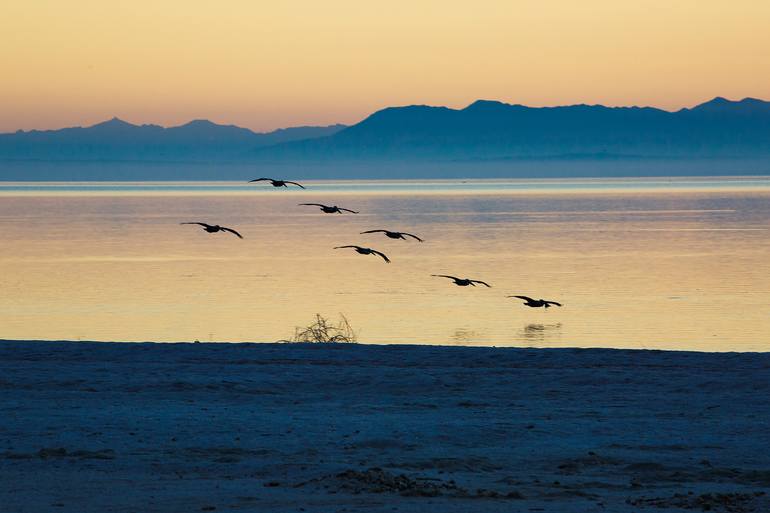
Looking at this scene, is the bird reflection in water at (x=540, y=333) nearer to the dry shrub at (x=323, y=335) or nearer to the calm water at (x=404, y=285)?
the calm water at (x=404, y=285)

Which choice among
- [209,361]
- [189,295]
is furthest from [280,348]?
[189,295]

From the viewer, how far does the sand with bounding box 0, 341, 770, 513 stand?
11.3m

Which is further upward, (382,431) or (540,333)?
(382,431)

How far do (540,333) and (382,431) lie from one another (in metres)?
16.7

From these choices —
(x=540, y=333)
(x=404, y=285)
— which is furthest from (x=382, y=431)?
(x=404, y=285)

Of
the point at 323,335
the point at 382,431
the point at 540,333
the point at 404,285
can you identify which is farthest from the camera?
the point at 404,285

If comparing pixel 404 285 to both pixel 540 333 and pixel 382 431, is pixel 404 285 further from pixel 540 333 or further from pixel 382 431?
pixel 382 431

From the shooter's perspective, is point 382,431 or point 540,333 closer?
point 382,431

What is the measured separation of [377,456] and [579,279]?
34.7 m

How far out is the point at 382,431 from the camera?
14.4 m

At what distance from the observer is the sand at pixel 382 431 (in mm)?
11305

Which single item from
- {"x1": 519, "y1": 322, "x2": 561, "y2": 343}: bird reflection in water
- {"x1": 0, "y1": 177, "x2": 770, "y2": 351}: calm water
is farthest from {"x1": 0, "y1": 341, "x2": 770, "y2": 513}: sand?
{"x1": 0, "y1": 177, "x2": 770, "y2": 351}: calm water

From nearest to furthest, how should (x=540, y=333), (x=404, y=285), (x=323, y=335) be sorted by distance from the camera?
(x=323, y=335), (x=540, y=333), (x=404, y=285)

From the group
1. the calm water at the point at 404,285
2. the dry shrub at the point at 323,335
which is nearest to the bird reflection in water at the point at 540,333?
the calm water at the point at 404,285
